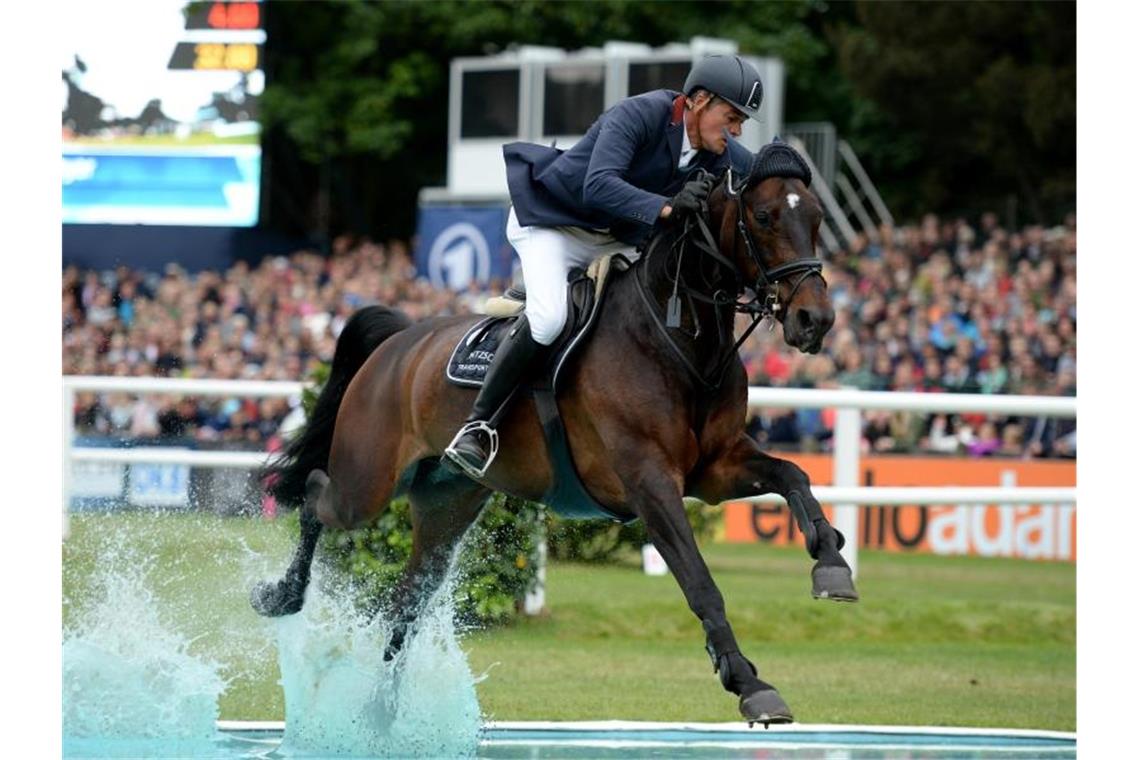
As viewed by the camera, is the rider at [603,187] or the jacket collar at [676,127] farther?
the jacket collar at [676,127]

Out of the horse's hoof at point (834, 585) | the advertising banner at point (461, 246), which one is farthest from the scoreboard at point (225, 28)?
the horse's hoof at point (834, 585)

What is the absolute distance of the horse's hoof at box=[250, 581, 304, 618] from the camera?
287 inches

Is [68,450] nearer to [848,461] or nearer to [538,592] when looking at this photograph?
[538,592]

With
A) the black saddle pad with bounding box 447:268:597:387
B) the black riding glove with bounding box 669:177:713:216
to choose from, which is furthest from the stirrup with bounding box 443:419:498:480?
the black riding glove with bounding box 669:177:713:216

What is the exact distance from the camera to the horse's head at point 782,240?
16.8 feet

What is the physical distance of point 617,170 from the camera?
5.68m

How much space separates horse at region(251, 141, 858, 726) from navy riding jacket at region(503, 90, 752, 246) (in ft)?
0.65

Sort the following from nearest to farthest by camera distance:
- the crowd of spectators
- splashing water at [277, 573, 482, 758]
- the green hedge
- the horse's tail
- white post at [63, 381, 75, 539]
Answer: splashing water at [277, 573, 482, 758]
the horse's tail
the green hedge
white post at [63, 381, 75, 539]
the crowd of spectators

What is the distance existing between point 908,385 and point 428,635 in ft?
23.8

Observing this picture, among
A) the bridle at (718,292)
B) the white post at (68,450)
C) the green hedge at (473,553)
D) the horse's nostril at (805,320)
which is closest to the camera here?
the horse's nostril at (805,320)

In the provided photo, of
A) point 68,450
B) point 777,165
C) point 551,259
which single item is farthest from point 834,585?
point 68,450

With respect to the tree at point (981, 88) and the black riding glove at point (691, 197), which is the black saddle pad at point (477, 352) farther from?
the tree at point (981, 88)

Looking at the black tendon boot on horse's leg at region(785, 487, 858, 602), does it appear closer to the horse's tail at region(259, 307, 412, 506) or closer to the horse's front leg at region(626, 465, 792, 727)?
the horse's front leg at region(626, 465, 792, 727)

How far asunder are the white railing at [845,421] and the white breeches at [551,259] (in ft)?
8.08
